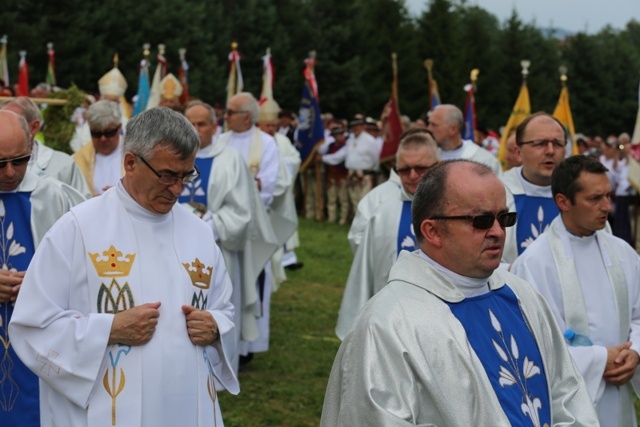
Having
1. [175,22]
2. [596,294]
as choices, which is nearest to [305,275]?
[596,294]

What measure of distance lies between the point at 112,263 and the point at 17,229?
1118mm

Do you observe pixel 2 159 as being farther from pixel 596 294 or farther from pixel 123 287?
pixel 596 294

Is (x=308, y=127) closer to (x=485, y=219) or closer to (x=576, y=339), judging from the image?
(x=576, y=339)

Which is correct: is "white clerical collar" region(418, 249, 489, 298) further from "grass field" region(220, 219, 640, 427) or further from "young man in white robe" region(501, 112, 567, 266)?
"grass field" region(220, 219, 640, 427)

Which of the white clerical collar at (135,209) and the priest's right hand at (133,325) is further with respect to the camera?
the white clerical collar at (135,209)

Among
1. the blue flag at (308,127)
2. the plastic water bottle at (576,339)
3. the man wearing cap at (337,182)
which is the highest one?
the plastic water bottle at (576,339)

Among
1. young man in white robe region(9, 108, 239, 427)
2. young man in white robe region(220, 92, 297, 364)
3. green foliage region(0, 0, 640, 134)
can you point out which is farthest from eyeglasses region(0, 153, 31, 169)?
green foliage region(0, 0, 640, 134)

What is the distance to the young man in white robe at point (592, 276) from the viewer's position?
5574 mm

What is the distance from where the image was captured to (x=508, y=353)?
399 centimetres

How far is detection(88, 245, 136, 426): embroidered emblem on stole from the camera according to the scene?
4.40 metres

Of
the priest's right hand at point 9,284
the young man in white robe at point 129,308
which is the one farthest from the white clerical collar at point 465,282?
the priest's right hand at point 9,284

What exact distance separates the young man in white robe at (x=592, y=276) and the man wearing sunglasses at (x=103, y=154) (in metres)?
3.42

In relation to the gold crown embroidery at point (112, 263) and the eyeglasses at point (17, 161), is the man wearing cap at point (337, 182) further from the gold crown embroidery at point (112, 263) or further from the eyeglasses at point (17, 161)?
the gold crown embroidery at point (112, 263)

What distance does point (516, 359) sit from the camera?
4004 millimetres
